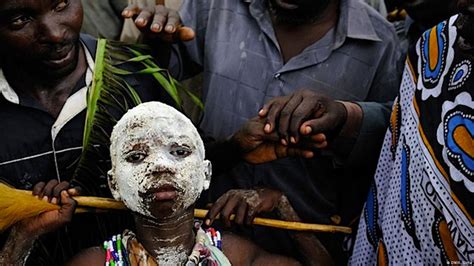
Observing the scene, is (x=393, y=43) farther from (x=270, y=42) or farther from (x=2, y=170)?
(x=2, y=170)

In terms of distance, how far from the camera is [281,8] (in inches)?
126

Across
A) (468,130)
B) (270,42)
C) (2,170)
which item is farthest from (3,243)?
(468,130)

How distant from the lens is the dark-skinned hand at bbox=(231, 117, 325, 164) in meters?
2.86

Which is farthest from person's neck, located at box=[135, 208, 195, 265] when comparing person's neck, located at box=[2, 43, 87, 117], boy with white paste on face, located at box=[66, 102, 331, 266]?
person's neck, located at box=[2, 43, 87, 117]

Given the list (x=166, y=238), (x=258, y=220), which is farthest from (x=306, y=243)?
(x=166, y=238)

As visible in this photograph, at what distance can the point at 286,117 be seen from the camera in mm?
2779

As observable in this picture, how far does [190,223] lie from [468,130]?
918 millimetres

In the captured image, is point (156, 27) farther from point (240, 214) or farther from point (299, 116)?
point (240, 214)

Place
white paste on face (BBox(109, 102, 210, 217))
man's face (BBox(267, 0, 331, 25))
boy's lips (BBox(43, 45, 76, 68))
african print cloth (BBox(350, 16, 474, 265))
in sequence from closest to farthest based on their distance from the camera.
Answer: african print cloth (BBox(350, 16, 474, 265))
white paste on face (BBox(109, 102, 210, 217))
boy's lips (BBox(43, 45, 76, 68))
man's face (BBox(267, 0, 331, 25))

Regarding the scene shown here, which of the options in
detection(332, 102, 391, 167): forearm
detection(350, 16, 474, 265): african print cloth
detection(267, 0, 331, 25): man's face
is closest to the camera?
detection(350, 16, 474, 265): african print cloth

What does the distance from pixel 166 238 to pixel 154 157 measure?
28cm

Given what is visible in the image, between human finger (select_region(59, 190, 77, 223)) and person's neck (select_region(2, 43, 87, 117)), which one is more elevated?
person's neck (select_region(2, 43, 87, 117))

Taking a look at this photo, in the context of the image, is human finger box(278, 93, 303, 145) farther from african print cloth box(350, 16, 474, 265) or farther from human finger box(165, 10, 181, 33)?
human finger box(165, 10, 181, 33)

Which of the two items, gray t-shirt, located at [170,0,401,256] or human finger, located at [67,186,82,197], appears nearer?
human finger, located at [67,186,82,197]
